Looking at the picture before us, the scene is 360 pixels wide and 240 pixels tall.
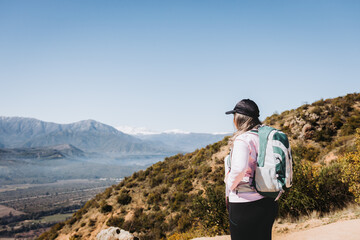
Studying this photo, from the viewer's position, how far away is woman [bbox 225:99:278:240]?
237cm

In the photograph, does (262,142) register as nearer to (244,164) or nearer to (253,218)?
(244,164)

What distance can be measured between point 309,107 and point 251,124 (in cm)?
2609

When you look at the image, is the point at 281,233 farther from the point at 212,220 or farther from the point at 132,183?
the point at 132,183

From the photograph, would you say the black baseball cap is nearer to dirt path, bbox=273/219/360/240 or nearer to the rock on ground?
dirt path, bbox=273/219/360/240

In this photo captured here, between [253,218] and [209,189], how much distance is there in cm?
960

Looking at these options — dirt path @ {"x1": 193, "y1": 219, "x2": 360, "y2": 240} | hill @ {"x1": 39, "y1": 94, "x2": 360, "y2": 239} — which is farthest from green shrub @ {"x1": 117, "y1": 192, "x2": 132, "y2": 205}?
dirt path @ {"x1": 193, "y1": 219, "x2": 360, "y2": 240}

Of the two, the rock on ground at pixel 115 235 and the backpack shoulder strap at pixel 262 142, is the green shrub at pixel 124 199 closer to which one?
the rock on ground at pixel 115 235

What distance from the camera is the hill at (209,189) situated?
9516 mm

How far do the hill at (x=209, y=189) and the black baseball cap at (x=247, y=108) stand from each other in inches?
311

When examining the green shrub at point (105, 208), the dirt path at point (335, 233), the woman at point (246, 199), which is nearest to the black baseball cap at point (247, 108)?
the woman at point (246, 199)

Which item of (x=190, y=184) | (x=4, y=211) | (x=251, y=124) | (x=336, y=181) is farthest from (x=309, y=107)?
(x=4, y=211)

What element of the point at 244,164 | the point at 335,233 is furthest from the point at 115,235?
the point at 244,164

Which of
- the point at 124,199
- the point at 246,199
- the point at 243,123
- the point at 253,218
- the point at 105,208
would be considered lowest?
the point at 105,208

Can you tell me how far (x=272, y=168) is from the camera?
2.34m
